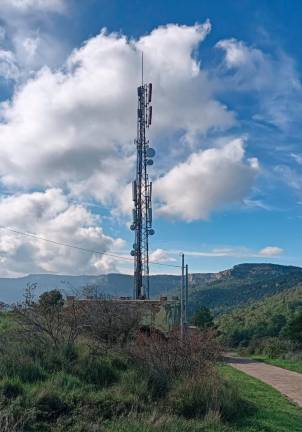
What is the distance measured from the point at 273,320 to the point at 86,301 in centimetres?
3091

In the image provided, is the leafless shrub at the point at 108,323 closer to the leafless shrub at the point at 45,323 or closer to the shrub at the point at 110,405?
the leafless shrub at the point at 45,323

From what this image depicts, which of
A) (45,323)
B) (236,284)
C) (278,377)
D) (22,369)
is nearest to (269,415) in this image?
(22,369)

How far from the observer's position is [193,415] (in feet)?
29.1

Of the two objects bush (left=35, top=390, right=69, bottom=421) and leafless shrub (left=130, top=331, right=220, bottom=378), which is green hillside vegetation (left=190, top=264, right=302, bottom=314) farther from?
bush (left=35, top=390, right=69, bottom=421)

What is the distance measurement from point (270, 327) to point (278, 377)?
23.3 metres

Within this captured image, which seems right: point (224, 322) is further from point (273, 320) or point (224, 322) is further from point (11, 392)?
point (11, 392)

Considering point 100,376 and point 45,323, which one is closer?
point 100,376

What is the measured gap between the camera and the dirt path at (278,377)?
14.7 m

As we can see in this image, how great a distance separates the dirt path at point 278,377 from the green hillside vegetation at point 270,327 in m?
1.55

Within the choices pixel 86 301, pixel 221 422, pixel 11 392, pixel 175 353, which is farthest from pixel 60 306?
pixel 221 422

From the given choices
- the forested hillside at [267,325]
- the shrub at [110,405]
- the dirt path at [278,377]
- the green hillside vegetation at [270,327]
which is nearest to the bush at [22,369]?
the shrub at [110,405]

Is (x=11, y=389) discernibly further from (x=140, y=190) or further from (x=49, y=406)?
(x=140, y=190)

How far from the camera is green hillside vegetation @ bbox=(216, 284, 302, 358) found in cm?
2984

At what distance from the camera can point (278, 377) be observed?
18.4 meters
